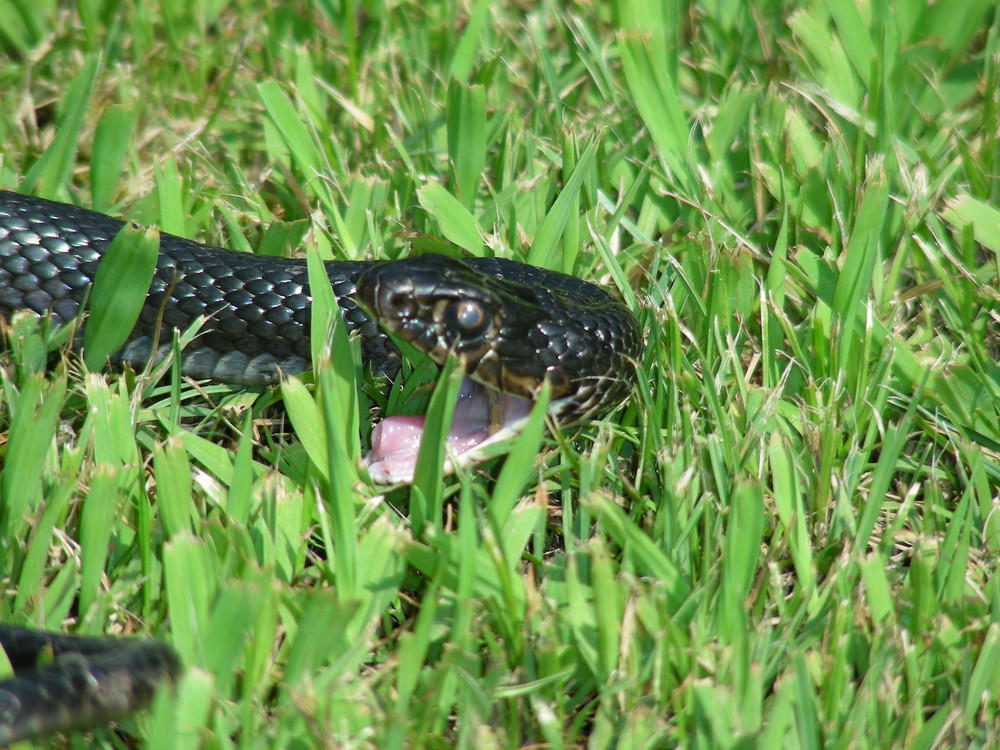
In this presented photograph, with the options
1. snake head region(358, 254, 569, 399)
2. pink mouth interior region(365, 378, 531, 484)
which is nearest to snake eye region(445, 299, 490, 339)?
snake head region(358, 254, 569, 399)

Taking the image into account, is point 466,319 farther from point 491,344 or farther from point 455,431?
point 455,431

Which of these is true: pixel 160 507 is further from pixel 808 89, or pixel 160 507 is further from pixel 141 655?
pixel 808 89

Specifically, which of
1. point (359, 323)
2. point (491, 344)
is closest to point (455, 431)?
point (491, 344)

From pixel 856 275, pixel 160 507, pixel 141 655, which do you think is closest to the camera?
pixel 141 655

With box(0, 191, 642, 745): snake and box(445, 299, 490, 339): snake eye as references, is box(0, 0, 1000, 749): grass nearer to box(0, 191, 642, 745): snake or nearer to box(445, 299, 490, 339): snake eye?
box(0, 191, 642, 745): snake

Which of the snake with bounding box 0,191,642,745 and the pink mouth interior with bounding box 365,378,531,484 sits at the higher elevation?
the snake with bounding box 0,191,642,745

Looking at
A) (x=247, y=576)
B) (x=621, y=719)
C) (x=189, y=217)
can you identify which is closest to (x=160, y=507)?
(x=247, y=576)

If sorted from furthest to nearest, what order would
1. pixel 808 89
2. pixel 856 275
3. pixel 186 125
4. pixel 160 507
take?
1. pixel 186 125
2. pixel 808 89
3. pixel 856 275
4. pixel 160 507
